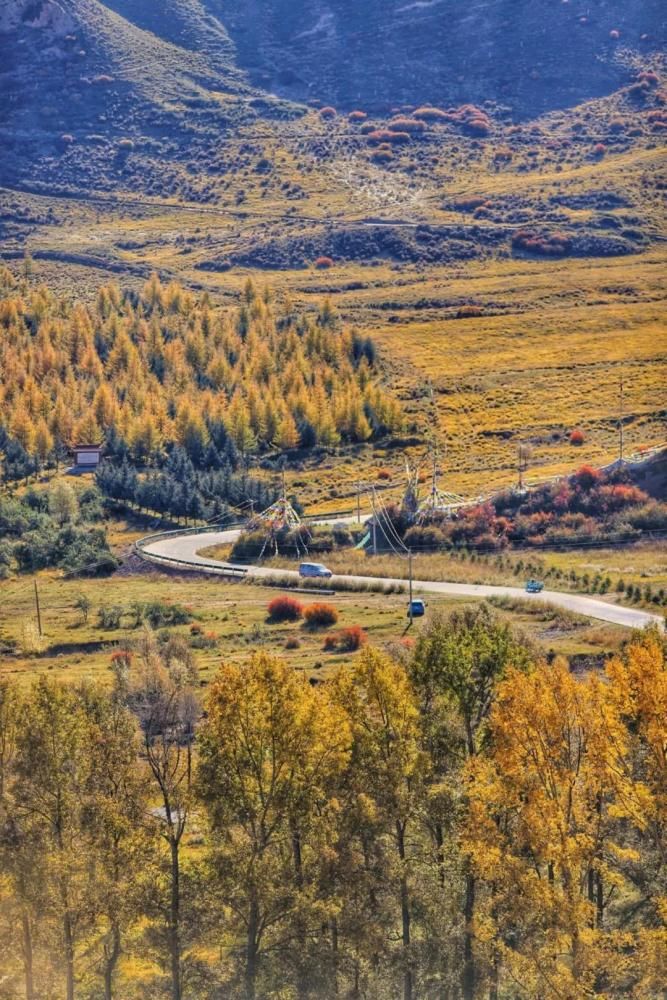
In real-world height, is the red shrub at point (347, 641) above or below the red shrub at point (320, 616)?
below

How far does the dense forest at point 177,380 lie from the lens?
118375 millimetres

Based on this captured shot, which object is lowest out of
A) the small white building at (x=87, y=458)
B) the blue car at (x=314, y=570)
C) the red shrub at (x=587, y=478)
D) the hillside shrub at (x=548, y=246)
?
the blue car at (x=314, y=570)

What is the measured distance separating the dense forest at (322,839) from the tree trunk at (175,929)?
0.25ft

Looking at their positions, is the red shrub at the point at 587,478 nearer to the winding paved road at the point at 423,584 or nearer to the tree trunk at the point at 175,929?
the winding paved road at the point at 423,584

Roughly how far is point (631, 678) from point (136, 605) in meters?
43.4

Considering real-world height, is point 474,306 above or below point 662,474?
above

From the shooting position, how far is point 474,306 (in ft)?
563

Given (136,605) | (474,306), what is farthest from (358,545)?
(474,306)

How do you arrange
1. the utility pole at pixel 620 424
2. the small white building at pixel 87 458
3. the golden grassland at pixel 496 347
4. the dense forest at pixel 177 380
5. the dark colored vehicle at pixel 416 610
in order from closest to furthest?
the dark colored vehicle at pixel 416 610, the utility pole at pixel 620 424, the golden grassland at pixel 496 347, the small white building at pixel 87 458, the dense forest at pixel 177 380

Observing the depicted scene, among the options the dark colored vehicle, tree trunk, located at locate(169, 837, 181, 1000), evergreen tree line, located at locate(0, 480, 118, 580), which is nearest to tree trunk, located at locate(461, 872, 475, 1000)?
tree trunk, located at locate(169, 837, 181, 1000)

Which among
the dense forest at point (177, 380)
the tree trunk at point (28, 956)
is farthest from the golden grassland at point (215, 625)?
the dense forest at point (177, 380)

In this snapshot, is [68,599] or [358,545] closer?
[68,599]

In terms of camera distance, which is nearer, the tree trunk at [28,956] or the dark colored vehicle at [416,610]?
the tree trunk at [28,956]

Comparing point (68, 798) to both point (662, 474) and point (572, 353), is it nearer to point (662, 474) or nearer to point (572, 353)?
point (662, 474)
